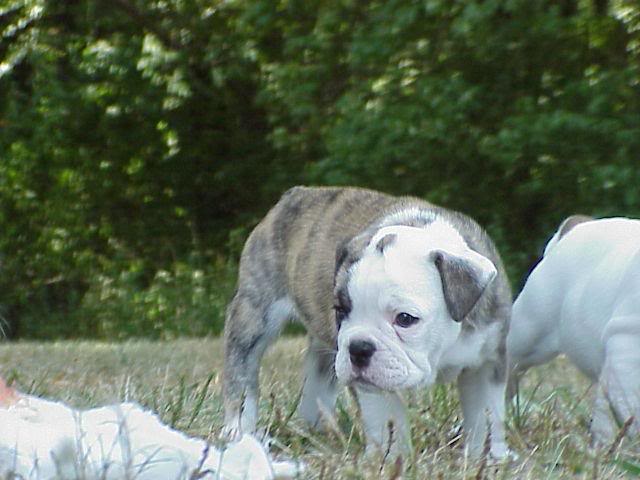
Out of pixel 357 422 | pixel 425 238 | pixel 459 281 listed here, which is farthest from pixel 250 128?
pixel 459 281

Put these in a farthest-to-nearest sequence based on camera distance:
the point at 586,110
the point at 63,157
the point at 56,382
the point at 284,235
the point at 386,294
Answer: the point at 63,157 < the point at 586,110 < the point at 56,382 < the point at 284,235 < the point at 386,294

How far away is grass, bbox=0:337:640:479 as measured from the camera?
14.2 feet

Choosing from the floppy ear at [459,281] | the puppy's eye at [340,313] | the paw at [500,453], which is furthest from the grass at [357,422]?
the floppy ear at [459,281]

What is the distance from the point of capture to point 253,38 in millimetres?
15672

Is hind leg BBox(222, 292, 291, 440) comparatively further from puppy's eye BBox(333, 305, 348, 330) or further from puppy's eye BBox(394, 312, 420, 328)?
puppy's eye BBox(394, 312, 420, 328)

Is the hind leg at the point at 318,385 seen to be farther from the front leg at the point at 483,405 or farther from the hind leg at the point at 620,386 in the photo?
the hind leg at the point at 620,386

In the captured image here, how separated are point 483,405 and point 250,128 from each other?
12.6m

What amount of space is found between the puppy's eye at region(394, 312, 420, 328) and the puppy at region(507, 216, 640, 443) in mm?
917

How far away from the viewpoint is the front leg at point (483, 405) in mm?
5074

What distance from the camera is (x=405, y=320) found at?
4703 millimetres

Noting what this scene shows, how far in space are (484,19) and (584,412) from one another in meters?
7.36

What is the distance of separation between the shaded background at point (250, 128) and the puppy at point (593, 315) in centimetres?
569

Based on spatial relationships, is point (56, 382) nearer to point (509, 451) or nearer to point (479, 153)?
Answer: point (509, 451)

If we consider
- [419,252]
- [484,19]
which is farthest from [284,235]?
[484,19]
